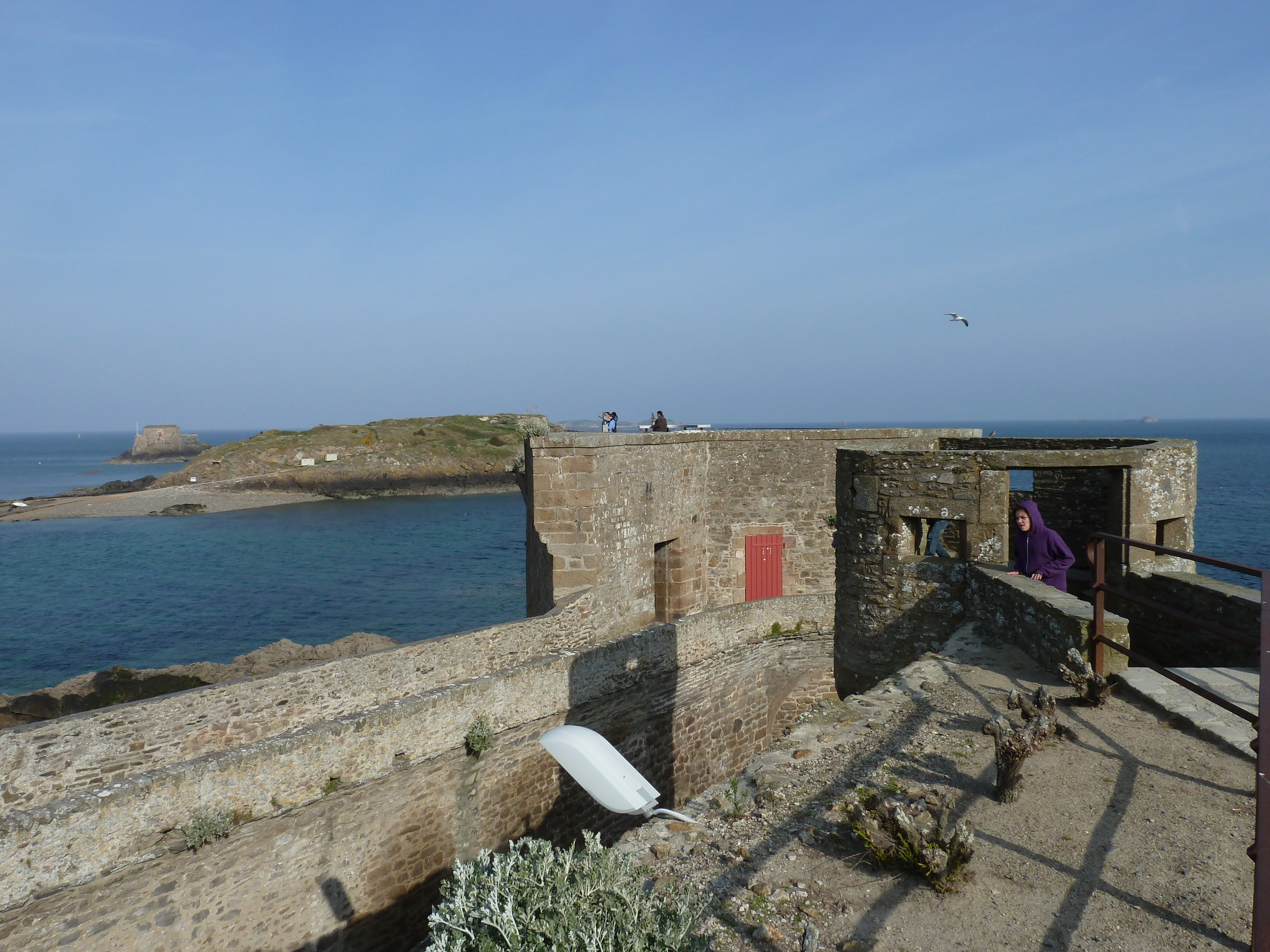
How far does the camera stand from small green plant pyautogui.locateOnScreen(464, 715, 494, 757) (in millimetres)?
8625

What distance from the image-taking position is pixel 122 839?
623 cm

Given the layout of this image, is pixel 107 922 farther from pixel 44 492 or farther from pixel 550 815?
pixel 44 492

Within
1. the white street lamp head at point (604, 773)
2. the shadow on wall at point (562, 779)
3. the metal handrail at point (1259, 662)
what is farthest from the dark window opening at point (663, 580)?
the white street lamp head at point (604, 773)

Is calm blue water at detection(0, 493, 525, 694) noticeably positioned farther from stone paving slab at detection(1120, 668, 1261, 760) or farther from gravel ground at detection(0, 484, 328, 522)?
stone paving slab at detection(1120, 668, 1261, 760)

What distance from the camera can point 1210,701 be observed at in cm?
491

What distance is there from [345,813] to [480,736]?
1594 millimetres

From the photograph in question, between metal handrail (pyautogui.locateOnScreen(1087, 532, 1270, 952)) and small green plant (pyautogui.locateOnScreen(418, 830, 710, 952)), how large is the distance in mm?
1921

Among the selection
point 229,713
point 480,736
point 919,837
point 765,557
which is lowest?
point 480,736

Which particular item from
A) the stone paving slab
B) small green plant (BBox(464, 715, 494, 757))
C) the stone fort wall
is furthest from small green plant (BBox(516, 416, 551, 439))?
the stone paving slab

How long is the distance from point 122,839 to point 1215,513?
190 ft

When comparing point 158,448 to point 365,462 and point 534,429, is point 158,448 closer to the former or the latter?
point 365,462

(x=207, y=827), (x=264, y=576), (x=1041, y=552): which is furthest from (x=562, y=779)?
(x=264, y=576)

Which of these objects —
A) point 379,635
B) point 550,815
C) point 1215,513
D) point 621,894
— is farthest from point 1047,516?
point 1215,513

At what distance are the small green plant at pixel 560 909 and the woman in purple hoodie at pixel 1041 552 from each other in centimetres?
530
